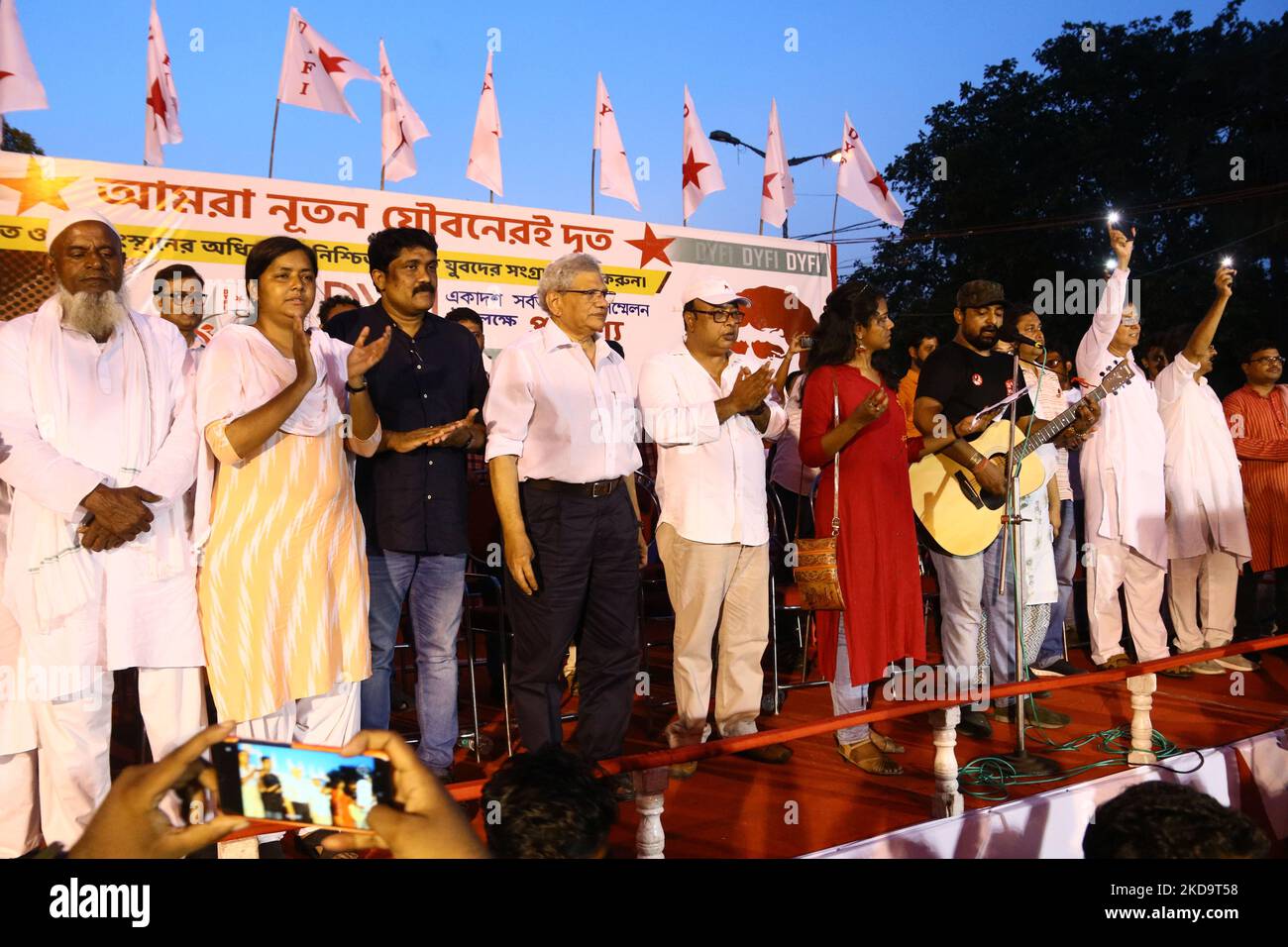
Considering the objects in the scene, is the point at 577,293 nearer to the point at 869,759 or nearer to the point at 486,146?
the point at 869,759

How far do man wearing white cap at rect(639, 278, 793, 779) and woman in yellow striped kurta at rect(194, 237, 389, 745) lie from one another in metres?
1.41

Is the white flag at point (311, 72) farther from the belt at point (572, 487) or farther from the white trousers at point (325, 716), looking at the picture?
the white trousers at point (325, 716)

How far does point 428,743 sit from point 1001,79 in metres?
27.2

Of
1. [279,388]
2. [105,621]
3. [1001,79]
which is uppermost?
[1001,79]

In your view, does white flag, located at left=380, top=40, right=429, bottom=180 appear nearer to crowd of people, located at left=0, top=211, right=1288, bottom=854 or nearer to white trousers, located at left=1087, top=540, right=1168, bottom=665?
crowd of people, located at left=0, top=211, right=1288, bottom=854

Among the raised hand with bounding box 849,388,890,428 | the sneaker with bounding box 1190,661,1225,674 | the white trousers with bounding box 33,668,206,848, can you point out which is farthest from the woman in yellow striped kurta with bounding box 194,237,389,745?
the sneaker with bounding box 1190,661,1225,674

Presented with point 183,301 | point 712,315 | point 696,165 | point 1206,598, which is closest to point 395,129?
point 696,165

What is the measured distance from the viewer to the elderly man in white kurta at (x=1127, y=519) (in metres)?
6.64

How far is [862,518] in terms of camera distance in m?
4.76

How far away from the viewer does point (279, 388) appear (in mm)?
3564

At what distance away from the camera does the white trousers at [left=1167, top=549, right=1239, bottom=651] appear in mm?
7098

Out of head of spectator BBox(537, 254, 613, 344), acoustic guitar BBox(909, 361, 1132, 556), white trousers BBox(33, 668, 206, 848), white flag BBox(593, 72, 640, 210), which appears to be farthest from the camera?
white flag BBox(593, 72, 640, 210)
